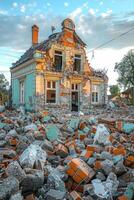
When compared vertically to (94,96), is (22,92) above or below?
above

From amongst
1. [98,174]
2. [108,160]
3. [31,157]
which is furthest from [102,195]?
[31,157]

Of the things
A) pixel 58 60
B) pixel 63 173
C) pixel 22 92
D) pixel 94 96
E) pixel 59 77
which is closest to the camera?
pixel 63 173

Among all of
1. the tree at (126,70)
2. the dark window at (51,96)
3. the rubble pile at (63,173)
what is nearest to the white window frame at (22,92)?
the dark window at (51,96)

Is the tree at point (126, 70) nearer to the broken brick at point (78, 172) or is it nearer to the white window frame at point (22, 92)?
the white window frame at point (22, 92)

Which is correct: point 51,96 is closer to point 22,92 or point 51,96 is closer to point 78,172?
point 22,92

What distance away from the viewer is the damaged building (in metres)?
19.1

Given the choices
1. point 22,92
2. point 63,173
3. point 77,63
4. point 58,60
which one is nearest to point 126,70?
point 77,63

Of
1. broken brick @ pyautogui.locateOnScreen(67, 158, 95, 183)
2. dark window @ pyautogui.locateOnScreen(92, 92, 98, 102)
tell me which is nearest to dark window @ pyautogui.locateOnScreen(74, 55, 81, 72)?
dark window @ pyautogui.locateOnScreen(92, 92, 98, 102)

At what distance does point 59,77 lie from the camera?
786 inches

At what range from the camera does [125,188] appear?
5289 millimetres

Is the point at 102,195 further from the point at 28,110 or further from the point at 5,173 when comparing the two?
the point at 28,110

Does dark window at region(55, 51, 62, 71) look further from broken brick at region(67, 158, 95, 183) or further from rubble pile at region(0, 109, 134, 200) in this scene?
broken brick at region(67, 158, 95, 183)

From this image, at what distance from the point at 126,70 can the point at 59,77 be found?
2327cm

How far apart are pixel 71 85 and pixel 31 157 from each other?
15.4m
